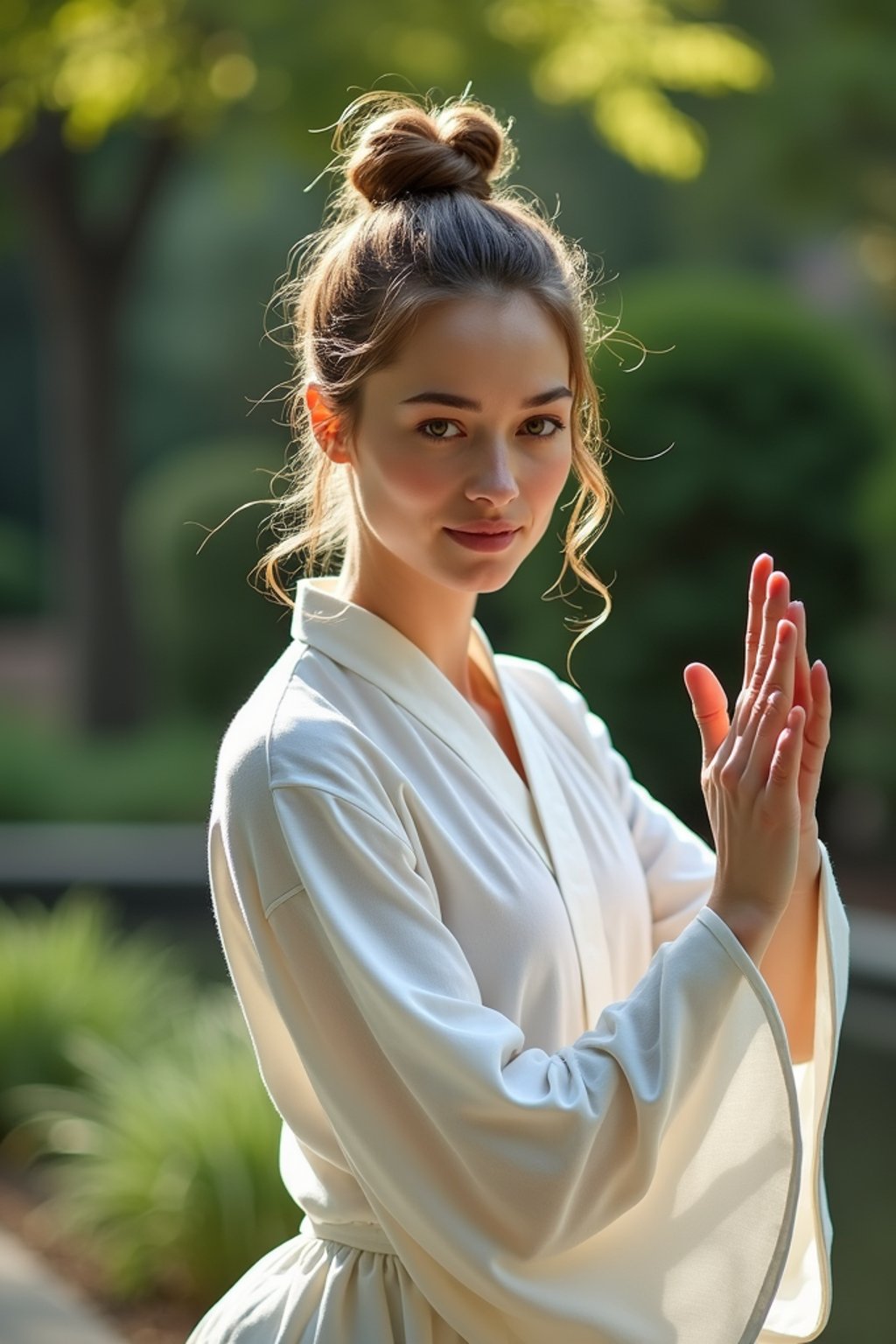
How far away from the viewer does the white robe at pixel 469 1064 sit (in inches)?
63.0

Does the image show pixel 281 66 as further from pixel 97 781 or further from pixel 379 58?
pixel 97 781

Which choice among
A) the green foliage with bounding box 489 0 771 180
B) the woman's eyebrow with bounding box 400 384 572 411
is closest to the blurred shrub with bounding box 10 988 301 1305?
the woman's eyebrow with bounding box 400 384 572 411

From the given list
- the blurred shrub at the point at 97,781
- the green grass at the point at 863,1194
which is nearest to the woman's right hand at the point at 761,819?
the green grass at the point at 863,1194

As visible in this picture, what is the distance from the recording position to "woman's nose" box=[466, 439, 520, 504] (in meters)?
1.79

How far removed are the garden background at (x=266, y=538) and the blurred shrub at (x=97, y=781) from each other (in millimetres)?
22

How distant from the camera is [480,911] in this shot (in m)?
1.76

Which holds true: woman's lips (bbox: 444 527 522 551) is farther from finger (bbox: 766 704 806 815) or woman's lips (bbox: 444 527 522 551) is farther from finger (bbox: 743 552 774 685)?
finger (bbox: 766 704 806 815)

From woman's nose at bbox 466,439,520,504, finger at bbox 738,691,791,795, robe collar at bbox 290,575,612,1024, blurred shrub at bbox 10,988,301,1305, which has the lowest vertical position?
blurred shrub at bbox 10,988,301,1305

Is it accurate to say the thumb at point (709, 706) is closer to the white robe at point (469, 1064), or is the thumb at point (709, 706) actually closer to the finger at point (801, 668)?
the finger at point (801, 668)

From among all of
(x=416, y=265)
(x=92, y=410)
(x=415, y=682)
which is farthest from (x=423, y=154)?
(x=92, y=410)

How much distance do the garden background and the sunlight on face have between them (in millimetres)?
419

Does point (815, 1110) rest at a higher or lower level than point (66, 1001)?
higher

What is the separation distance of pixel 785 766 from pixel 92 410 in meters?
9.74

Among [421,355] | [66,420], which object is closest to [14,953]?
[421,355]
